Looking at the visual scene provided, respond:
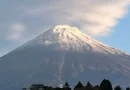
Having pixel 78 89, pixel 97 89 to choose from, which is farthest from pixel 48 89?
pixel 97 89

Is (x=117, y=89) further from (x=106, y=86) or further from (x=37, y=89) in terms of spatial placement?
(x=37, y=89)

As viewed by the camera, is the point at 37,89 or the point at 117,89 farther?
the point at 37,89

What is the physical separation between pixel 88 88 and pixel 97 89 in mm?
3911

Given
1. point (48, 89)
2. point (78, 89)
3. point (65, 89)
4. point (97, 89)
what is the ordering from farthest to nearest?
point (48, 89), point (65, 89), point (78, 89), point (97, 89)

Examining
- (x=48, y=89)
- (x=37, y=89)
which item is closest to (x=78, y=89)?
(x=48, y=89)

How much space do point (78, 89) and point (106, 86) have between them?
979 centimetres

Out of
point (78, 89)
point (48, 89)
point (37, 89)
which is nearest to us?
point (78, 89)

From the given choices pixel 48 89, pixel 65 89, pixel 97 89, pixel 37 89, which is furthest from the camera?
pixel 37 89

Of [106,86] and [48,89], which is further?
[48,89]

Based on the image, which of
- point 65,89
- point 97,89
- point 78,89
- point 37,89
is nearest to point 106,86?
point 97,89

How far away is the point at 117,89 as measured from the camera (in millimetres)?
107125

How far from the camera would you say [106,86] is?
337 feet

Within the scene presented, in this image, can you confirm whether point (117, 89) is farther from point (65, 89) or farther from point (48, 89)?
point (48, 89)

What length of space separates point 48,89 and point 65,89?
44.4ft
